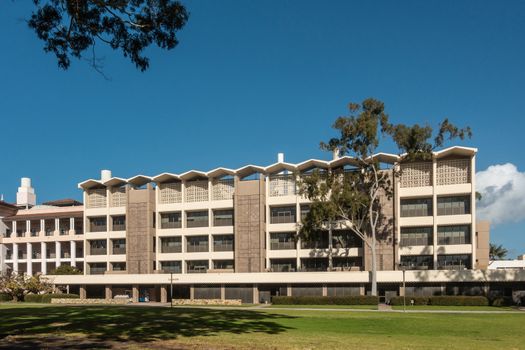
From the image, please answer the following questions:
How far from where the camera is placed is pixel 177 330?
1057 inches

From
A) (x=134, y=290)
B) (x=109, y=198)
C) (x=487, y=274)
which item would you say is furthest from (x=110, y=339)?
(x=109, y=198)

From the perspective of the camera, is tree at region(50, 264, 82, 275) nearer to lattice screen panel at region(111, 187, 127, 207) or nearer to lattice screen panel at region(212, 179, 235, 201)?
lattice screen panel at region(111, 187, 127, 207)

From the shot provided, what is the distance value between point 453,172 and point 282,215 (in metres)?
24.4

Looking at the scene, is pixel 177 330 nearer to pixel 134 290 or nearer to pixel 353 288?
pixel 353 288

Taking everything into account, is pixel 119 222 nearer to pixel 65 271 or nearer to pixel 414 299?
pixel 65 271

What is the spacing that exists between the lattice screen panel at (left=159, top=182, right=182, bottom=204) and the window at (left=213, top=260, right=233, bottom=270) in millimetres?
A: 11539

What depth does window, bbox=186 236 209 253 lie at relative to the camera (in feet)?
290

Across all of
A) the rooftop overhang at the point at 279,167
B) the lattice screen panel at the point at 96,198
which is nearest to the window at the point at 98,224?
the lattice screen panel at the point at 96,198

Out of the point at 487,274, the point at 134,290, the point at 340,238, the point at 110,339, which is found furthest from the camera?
the point at 134,290

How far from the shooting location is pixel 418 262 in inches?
3019

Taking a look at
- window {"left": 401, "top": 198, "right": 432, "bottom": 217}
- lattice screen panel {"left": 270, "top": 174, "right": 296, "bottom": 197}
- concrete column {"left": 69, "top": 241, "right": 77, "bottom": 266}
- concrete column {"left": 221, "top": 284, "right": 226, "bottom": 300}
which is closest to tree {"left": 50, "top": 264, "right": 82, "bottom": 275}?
concrete column {"left": 69, "top": 241, "right": 77, "bottom": 266}

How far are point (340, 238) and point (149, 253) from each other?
97.4ft

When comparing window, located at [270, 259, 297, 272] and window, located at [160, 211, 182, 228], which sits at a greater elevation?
window, located at [160, 211, 182, 228]

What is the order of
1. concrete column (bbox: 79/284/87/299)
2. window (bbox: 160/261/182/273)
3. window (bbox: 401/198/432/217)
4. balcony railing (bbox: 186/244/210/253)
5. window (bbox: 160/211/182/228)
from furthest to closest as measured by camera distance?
window (bbox: 160/211/182/228), window (bbox: 160/261/182/273), concrete column (bbox: 79/284/87/299), balcony railing (bbox: 186/244/210/253), window (bbox: 401/198/432/217)
